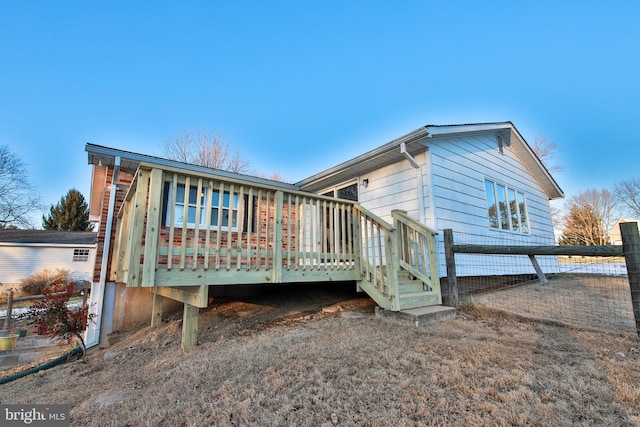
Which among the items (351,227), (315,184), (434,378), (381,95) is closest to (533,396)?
(434,378)

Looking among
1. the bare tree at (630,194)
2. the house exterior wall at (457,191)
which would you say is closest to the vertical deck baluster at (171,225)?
the house exterior wall at (457,191)

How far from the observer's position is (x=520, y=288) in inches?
257

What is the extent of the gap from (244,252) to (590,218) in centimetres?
3300

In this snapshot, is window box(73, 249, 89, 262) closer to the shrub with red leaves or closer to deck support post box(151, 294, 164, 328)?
the shrub with red leaves

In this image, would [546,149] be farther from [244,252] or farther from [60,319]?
[60,319]

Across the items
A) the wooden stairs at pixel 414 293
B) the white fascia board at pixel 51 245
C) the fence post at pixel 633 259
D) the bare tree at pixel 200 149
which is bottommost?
the wooden stairs at pixel 414 293

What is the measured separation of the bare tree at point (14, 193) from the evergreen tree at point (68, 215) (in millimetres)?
2550

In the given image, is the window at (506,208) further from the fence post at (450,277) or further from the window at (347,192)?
the window at (347,192)

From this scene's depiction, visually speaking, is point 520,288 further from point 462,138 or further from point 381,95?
point 381,95

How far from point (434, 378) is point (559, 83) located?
17323mm

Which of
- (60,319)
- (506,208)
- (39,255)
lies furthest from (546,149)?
(39,255)

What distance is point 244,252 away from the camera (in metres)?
4.45

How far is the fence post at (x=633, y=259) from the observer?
3158 mm

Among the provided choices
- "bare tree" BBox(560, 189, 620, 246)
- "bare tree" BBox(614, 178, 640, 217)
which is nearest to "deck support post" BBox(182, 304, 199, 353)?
"bare tree" BBox(560, 189, 620, 246)
